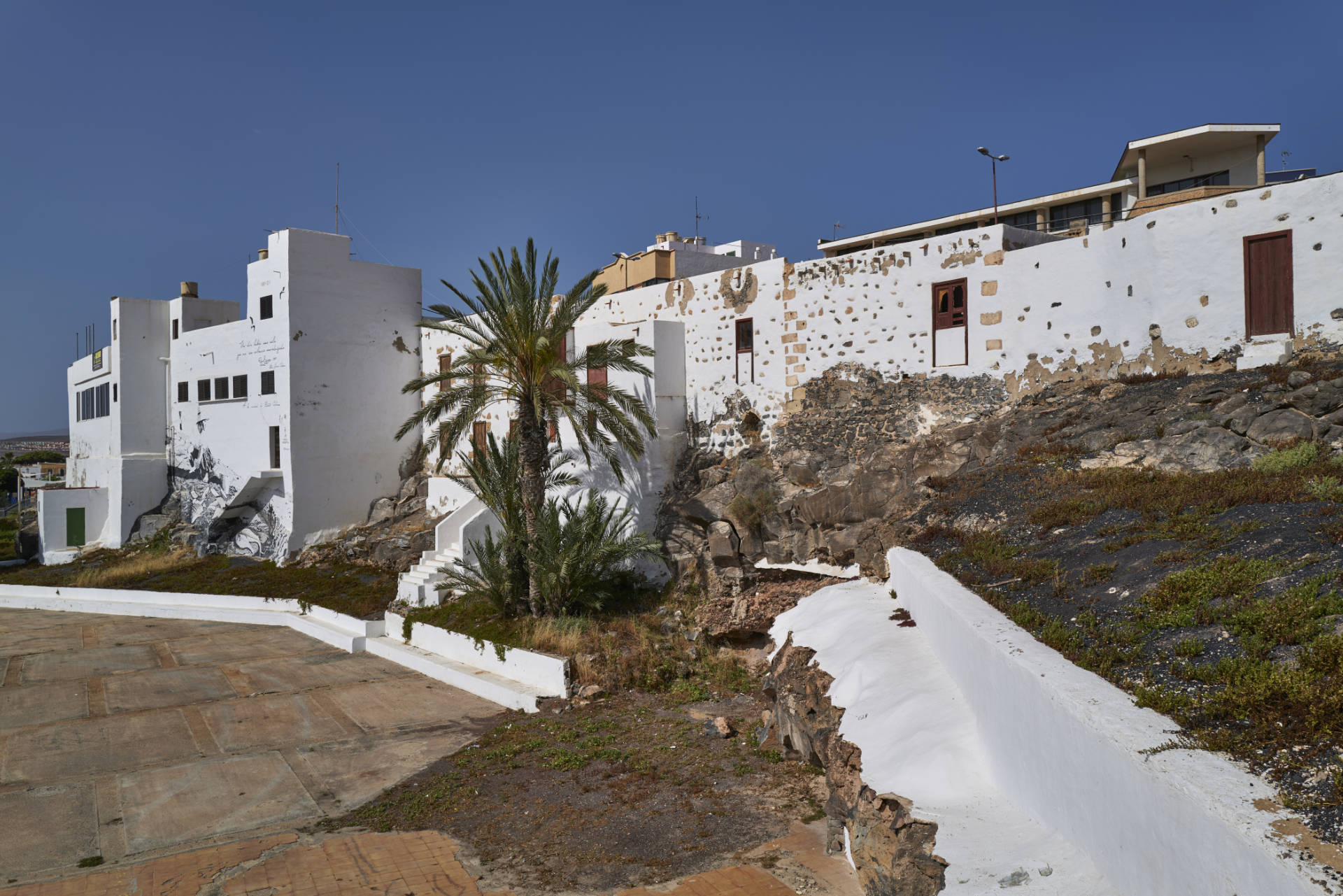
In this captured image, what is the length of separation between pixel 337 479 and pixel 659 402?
12.5m

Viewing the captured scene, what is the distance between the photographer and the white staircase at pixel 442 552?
1947 cm

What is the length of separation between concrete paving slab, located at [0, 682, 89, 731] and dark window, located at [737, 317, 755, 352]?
13484 mm

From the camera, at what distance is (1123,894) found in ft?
12.7

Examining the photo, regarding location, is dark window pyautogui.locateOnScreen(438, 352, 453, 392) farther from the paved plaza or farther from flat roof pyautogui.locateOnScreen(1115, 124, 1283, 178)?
flat roof pyautogui.locateOnScreen(1115, 124, 1283, 178)

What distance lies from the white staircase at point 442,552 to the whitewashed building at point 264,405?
243 inches

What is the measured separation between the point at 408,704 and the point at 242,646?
6559 millimetres

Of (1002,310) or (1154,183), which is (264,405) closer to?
(1002,310)

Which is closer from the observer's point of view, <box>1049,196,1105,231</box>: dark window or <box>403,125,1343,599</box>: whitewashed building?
<box>403,125,1343,599</box>: whitewashed building

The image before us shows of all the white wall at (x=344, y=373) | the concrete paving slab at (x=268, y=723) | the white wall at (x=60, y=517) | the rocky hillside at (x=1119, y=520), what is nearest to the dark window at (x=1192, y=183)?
the rocky hillside at (x=1119, y=520)

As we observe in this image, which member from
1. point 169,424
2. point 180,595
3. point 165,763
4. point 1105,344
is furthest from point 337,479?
point 1105,344

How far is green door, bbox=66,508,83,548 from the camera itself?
31312mm

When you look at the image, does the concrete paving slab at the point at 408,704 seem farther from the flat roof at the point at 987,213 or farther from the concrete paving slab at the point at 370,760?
the flat roof at the point at 987,213

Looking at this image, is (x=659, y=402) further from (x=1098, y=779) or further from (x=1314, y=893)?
(x=1314, y=893)

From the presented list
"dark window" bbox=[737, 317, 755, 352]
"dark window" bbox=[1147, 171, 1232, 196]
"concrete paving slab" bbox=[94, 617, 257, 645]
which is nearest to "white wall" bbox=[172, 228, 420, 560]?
"concrete paving slab" bbox=[94, 617, 257, 645]
